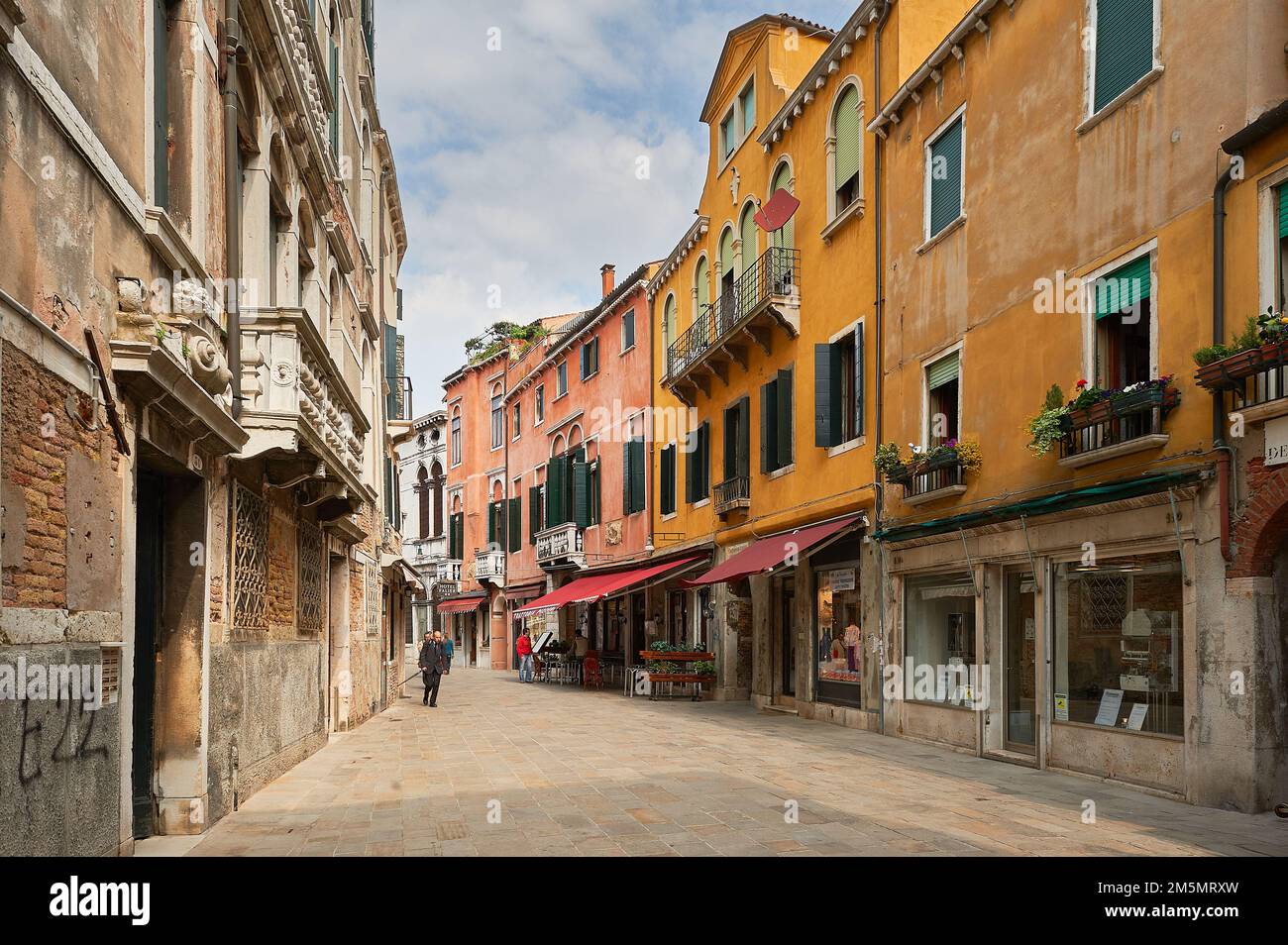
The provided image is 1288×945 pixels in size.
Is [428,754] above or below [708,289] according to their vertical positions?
below

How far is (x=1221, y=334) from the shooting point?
28.6ft

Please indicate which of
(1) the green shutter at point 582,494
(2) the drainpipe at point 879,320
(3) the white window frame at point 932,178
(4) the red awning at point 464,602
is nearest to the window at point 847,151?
(2) the drainpipe at point 879,320

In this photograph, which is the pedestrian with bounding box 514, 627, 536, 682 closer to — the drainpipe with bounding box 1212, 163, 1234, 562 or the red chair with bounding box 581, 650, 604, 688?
the red chair with bounding box 581, 650, 604, 688

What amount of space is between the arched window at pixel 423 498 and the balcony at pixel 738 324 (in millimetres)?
25981

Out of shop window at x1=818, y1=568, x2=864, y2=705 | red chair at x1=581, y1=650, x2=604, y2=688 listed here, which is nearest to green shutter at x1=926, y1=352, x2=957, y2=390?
shop window at x1=818, y1=568, x2=864, y2=705

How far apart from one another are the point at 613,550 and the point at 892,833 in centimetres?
2091

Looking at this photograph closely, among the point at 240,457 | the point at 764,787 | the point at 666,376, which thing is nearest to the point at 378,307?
the point at 666,376

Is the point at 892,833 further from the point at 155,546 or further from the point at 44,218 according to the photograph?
the point at 44,218

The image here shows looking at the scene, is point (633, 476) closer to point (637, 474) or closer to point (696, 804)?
point (637, 474)

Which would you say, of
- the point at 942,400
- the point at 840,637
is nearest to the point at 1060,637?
the point at 942,400

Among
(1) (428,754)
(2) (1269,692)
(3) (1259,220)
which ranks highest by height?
(3) (1259,220)

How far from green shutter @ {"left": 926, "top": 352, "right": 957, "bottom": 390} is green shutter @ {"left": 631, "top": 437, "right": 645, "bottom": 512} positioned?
514 inches

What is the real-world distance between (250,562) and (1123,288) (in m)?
8.33

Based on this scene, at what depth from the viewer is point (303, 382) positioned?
9828 mm
